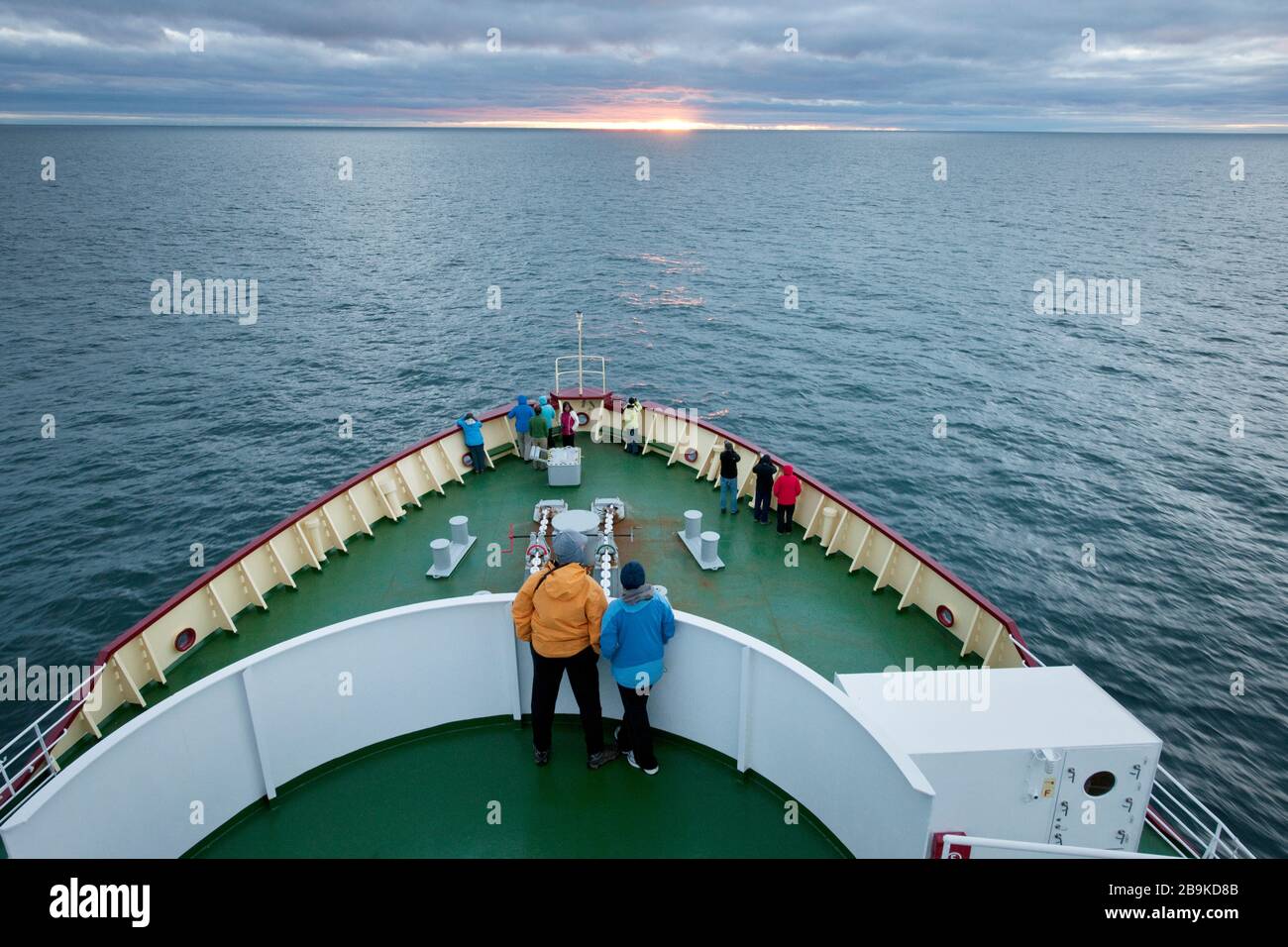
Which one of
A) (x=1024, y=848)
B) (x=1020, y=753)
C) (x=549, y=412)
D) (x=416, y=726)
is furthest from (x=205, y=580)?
(x=1024, y=848)

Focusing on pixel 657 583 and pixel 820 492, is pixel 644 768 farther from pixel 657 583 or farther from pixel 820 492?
pixel 820 492

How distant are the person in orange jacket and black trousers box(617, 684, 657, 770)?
0.29 meters

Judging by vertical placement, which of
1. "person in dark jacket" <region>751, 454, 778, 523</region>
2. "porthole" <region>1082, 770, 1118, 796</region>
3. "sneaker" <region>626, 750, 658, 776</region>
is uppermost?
"person in dark jacket" <region>751, 454, 778, 523</region>

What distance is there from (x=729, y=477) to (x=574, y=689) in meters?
7.61

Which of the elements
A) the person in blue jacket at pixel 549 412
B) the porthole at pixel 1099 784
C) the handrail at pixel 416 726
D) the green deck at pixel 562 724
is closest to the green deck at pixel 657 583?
the green deck at pixel 562 724

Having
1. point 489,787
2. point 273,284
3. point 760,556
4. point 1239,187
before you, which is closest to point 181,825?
point 489,787

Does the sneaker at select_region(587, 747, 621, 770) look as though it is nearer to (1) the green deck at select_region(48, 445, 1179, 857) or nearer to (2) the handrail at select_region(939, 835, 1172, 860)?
(1) the green deck at select_region(48, 445, 1179, 857)

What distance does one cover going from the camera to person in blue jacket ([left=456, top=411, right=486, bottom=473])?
15734 mm

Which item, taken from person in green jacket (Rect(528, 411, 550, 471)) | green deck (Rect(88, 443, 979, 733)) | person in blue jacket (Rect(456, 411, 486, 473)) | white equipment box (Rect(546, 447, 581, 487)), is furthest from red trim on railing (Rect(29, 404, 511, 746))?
white equipment box (Rect(546, 447, 581, 487))

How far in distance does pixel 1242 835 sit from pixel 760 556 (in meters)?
11.2

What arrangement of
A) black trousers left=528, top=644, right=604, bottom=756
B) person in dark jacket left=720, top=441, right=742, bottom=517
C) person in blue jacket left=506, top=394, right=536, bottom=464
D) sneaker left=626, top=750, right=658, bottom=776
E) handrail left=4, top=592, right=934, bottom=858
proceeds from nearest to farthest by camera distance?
handrail left=4, top=592, right=934, bottom=858 < black trousers left=528, top=644, right=604, bottom=756 < sneaker left=626, top=750, right=658, bottom=776 < person in dark jacket left=720, top=441, right=742, bottom=517 < person in blue jacket left=506, top=394, right=536, bottom=464

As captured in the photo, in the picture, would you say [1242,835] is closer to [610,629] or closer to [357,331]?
[610,629]

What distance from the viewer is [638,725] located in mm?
7160

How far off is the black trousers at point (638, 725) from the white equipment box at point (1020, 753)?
1779 millimetres
